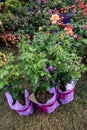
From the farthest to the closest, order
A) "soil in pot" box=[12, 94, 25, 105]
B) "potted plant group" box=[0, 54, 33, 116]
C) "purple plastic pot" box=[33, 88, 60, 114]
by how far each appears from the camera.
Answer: "purple plastic pot" box=[33, 88, 60, 114] → "soil in pot" box=[12, 94, 25, 105] → "potted plant group" box=[0, 54, 33, 116]

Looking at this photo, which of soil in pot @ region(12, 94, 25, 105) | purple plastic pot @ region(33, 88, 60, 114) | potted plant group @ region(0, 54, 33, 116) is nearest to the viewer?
potted plant group @ region(0, 54, 33, 116)

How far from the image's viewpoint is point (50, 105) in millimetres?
2709

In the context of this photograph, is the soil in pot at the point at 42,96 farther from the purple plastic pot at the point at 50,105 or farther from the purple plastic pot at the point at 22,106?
the purple plastic pot at the point at 22,106

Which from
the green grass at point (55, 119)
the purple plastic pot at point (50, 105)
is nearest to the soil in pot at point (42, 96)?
the purple plastic pot at point (50, 105)

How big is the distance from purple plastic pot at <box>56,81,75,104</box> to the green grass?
73 millimetres

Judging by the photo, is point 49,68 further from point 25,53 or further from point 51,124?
point 51,124

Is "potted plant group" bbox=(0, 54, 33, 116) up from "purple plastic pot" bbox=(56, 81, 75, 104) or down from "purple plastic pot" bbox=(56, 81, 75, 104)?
up

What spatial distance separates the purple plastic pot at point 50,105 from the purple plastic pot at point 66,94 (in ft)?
0.27

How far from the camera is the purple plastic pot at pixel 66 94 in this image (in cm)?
273

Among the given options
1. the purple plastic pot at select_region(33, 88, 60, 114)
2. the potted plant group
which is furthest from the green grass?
the potted plant group

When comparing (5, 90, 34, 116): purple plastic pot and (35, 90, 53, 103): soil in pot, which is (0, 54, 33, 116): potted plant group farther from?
(35, 90, 53, 103): soil in pot

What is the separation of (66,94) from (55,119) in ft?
1.22

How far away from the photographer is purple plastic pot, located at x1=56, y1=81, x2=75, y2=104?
8.97 feet

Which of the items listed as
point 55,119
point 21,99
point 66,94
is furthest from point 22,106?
point 66,94
